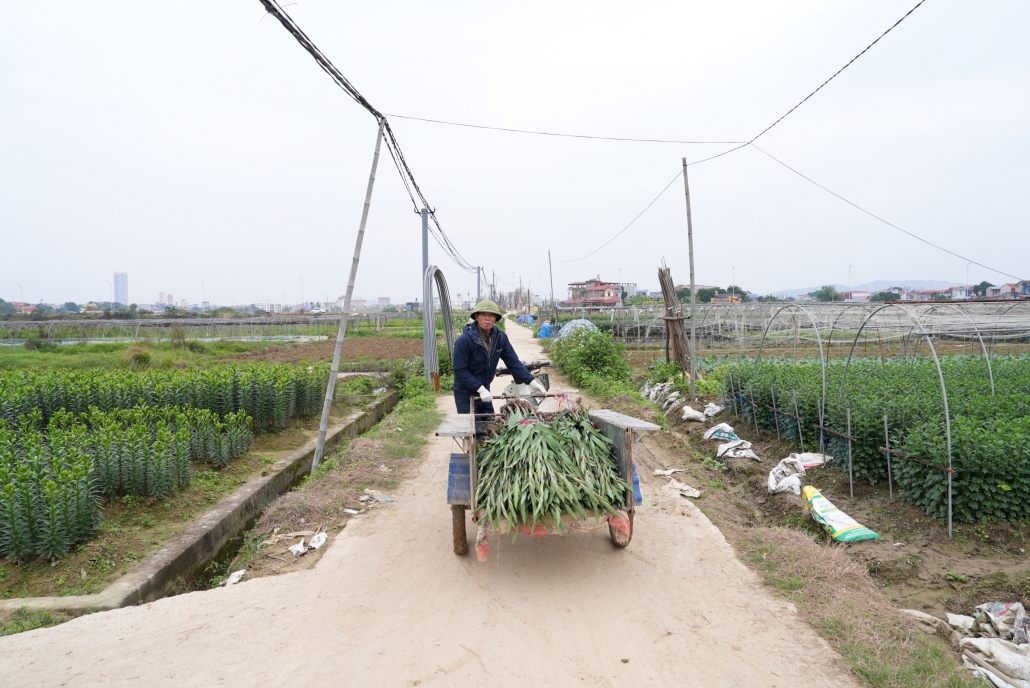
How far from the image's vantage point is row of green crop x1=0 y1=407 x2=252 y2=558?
4.52 m

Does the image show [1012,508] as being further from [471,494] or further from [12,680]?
[12,680]

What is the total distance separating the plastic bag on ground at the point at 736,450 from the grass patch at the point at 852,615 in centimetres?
272

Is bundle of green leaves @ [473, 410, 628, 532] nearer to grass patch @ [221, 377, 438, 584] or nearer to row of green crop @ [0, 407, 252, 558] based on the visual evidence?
grass patch @ [221, 377, 438, 584]

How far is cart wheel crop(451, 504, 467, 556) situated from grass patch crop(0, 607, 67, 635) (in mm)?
2728

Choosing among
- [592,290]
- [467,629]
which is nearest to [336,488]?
[467,629]

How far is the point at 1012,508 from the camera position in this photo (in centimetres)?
491

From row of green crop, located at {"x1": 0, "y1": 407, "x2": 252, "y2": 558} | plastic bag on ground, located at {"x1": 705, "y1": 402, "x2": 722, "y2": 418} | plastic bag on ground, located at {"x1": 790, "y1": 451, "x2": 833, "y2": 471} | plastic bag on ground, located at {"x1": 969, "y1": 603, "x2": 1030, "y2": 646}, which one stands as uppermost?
row of green crop, located at {"x1": 0, "y1": 407, "x2": 252, "y2": 558}

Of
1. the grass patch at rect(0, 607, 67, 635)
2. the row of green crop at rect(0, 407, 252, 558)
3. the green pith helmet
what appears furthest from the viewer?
the green pith helmet

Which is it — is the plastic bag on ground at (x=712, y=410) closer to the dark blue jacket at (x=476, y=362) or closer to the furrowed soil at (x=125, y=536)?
the dark blue jacket at (x=476, y=362)

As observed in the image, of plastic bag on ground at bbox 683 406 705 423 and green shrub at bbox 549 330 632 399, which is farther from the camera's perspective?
green shrub at bbox 549 330 632 399

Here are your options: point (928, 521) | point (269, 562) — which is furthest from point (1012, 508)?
point (269, 562)

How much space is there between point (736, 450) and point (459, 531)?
186 inches

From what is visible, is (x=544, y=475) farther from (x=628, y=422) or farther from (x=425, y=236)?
(x=425, y=236)

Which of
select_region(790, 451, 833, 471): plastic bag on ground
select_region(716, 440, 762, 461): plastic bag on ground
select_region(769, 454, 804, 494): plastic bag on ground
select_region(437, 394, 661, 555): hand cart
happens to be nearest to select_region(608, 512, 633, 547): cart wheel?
select_region(437, 394, 661, 555): hand cart
